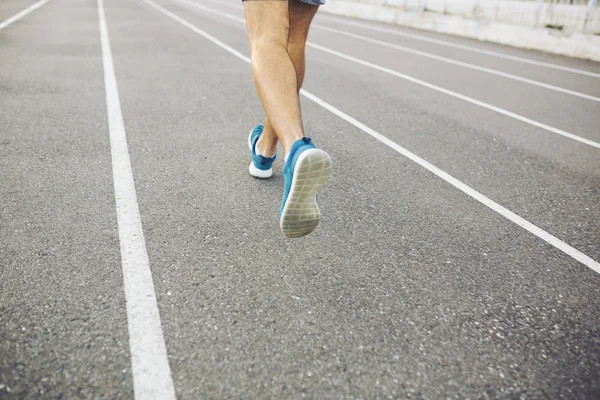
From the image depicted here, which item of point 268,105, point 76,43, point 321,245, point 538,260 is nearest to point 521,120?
point 538,260

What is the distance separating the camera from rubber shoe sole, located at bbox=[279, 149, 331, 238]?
2.00 m

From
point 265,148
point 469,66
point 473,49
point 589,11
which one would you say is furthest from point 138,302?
point 589,11

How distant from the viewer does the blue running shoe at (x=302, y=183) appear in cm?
201

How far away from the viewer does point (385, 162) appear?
403 cm

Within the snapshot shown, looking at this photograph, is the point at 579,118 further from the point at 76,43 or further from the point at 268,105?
the point at 76,43

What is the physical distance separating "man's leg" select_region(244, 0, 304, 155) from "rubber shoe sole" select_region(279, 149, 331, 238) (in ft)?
0.68

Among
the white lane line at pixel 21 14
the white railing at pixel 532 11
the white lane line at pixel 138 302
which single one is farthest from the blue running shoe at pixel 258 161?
the white railing at pixel 532 11

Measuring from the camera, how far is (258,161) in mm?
3371

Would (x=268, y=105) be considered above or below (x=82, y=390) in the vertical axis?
above

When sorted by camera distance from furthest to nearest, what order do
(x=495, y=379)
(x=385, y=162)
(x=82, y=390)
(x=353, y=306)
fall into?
1. (x=385, y=162)
2. (x=353, y=306)
3. (x=495, y=379)
4. (x=82, y=390)

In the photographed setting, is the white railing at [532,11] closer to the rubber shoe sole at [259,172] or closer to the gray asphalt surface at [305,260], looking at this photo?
the gray asphalt surface at [305,260]

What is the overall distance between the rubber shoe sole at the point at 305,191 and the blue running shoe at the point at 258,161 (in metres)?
1.18

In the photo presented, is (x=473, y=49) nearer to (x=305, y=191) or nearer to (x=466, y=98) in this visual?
(x=466, y=98)

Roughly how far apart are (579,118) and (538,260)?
3.97 metres
